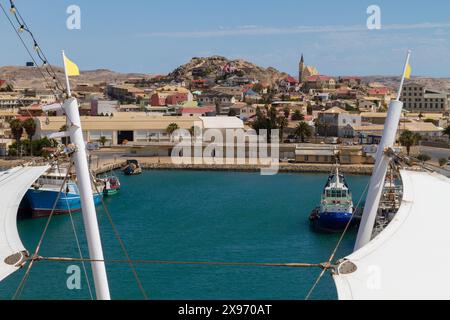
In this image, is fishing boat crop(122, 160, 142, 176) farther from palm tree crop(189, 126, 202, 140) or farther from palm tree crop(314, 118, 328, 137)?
palm tree crop(314, 118, 328, 137)

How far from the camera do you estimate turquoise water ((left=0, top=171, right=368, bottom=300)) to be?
27.2ft

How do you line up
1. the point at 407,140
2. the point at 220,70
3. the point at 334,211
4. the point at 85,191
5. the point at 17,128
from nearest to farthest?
the point at 85,191 < the point at 334,211 < the point at 407,140 < the point at 17,128 < the point at 220,70

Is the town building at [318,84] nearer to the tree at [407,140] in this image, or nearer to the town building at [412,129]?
the town building at [412,129]

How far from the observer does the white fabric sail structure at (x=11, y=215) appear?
13.8 ft

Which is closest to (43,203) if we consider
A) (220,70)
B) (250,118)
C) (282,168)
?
(282,168)

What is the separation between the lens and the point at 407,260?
425 centimetres

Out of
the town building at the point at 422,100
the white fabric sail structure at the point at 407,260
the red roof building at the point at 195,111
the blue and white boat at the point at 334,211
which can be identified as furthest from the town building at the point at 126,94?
the white fabric sail structure at the point at 407,260

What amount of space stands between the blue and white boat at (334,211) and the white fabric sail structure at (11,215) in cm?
691

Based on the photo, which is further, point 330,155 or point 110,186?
point 330,155

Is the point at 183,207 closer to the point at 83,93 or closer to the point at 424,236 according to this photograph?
the point at 424,236

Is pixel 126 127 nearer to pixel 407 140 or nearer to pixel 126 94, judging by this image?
pixel 407 140

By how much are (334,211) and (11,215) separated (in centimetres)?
807

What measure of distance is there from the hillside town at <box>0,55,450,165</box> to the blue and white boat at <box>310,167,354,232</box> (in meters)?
5.81

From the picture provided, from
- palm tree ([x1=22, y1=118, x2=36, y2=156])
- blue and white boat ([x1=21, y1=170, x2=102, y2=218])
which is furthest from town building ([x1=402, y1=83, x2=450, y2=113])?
blue and white boat ([x1=21, y1=170, x2=102, y2=218])
